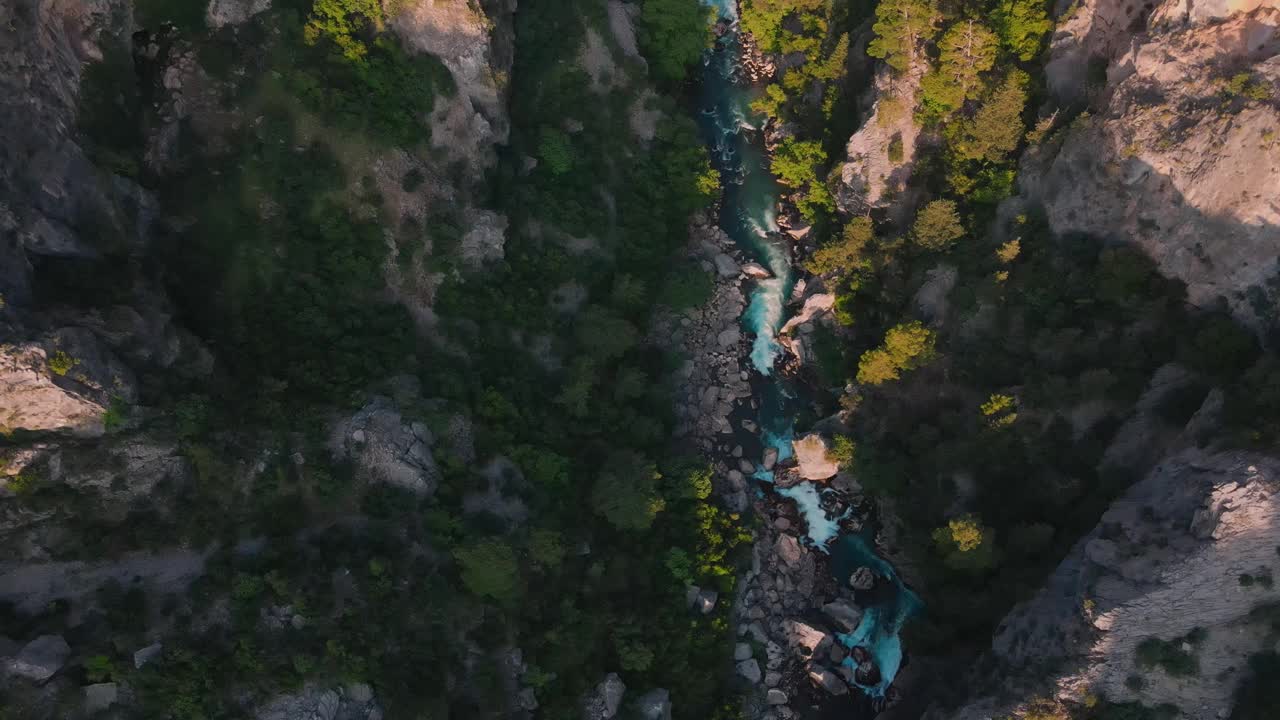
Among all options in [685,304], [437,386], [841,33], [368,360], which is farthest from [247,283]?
[841,33]

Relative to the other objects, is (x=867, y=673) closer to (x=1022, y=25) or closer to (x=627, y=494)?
(x=627, y=494)

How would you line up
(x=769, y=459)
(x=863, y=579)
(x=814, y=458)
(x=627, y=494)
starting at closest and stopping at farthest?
(x=627, y=494) → (x=863, y=579) → (x=814, y=458) → (x=769, y=459)

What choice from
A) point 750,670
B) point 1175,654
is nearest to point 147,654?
point 750,670

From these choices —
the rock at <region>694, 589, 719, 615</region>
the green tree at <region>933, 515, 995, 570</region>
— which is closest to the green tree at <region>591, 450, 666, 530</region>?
the rock at <region>694, 589, 719, 615</region>

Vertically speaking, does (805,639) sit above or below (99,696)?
above

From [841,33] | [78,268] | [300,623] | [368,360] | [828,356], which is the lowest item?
[300,623]

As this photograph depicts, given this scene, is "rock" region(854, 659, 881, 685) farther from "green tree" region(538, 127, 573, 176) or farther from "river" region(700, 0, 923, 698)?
"green tree" region(538, 127, 573, 176)

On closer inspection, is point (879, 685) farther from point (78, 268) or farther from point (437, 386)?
point (78, 268)

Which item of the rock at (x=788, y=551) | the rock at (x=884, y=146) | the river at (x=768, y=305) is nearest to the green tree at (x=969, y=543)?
the river at (x=768, y=305)
